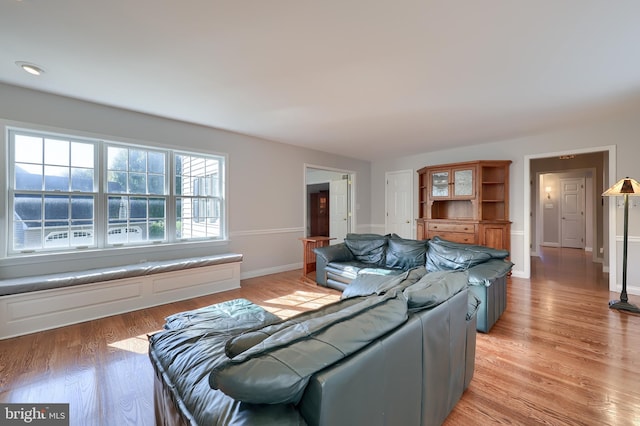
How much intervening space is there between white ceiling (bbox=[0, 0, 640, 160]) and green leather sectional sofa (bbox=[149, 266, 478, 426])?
1758 mm

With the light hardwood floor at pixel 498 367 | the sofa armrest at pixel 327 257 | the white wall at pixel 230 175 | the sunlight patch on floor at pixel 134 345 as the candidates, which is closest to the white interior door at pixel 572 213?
the light hardwood floor at pixel 498 367

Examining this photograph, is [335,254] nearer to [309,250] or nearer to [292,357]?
[309,250]

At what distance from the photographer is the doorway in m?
6.86

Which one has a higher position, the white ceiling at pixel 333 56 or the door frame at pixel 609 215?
the white ceiling at pixel 333 56

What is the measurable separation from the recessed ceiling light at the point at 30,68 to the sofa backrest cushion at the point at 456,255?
4547 mm

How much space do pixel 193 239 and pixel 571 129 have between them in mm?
6250

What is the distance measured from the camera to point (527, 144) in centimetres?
486

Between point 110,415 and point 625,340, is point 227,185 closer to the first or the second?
point 110,415

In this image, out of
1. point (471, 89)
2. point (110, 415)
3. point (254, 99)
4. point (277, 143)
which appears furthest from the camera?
point (277, 143)

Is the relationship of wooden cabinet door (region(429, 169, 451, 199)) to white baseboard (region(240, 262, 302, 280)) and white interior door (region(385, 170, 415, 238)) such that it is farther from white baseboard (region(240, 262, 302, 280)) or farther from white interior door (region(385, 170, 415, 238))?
white baseboard (region(240, 262, 302, 280))

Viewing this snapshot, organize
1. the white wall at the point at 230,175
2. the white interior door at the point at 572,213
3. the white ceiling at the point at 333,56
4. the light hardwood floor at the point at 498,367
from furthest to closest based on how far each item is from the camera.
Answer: the white interior door at the point at 572,213
the white wall at the point at 230,175
the white ceiling at the point at 333,56
the light hardwood floor at the point at 498,367

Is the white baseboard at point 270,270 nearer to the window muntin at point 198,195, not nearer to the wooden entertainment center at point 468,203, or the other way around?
the window muntin at point 198,195

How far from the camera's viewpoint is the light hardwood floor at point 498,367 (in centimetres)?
168

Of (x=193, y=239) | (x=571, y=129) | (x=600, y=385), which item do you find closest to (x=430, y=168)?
(x=571, y=129)
